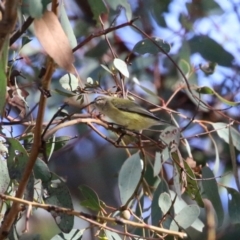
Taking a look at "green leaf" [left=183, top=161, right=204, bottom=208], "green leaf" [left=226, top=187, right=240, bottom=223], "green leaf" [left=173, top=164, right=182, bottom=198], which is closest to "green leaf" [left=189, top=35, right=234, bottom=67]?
"green leaf" [left=226, top=187, right=240, bottom=223]

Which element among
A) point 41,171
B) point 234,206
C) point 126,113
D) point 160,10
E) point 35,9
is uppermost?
point 160,10

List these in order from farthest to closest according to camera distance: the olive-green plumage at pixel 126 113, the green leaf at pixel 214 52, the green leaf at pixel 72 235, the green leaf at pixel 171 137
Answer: the green leaf at pixel 214 52, the olive-green plumage at pixel 126 113, the green leaf at pixel 72 235, the green leaf at pixel 171 137

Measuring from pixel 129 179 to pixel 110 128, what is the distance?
0.42 ft

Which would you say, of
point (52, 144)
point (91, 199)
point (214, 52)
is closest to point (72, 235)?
point (91, 199)

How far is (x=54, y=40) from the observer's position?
0.99m

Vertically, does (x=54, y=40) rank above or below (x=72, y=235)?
above

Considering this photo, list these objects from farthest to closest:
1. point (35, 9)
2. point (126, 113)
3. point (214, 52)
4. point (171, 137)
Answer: point (214, 52) → point (126, 113) → point (171, 137) → point (35, 9)

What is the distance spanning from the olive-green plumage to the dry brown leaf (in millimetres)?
602

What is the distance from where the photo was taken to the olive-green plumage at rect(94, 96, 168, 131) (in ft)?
5.40

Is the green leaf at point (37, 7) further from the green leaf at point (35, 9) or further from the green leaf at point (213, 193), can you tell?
the green leaf at point (213, 193)

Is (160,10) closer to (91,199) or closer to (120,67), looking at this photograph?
(120,67)

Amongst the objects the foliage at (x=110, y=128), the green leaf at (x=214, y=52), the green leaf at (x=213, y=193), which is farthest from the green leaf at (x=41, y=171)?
the green leaf at (x=214, y=52)

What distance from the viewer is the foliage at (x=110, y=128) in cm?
102

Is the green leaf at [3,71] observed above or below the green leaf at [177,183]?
above
